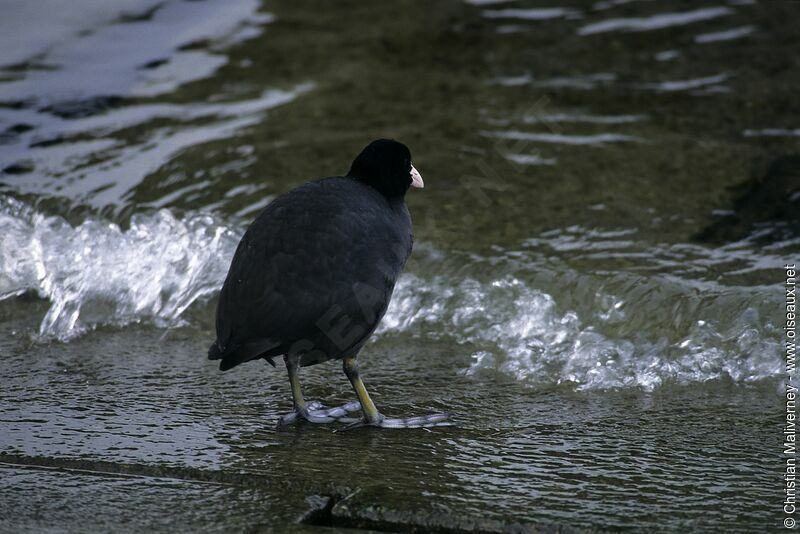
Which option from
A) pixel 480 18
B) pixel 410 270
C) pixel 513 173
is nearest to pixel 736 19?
pixel 480 18

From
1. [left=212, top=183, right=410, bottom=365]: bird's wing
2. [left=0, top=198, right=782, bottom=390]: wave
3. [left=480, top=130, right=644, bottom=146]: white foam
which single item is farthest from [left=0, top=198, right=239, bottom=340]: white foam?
[left=480, top=130, right=644, bottom=146]: white foam

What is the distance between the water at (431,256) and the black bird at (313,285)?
24 centimetres

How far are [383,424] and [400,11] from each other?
20.1ft

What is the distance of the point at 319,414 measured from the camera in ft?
11.8

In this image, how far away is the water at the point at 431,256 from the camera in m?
3.00

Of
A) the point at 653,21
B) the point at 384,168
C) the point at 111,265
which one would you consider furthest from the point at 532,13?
the point at 384,168

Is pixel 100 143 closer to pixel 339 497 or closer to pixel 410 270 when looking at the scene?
pixel 410 270

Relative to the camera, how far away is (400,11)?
906 centimetres

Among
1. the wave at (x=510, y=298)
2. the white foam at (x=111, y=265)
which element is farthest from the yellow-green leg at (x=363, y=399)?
the white foam at (x=111, y=265)

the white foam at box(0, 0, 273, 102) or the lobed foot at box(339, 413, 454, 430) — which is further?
the white foam at box(0, 0, 273, 102)

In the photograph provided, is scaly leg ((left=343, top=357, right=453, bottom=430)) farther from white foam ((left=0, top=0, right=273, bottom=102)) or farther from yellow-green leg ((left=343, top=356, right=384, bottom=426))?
white foam ((left=0, top=0, right=273, bottom=102))

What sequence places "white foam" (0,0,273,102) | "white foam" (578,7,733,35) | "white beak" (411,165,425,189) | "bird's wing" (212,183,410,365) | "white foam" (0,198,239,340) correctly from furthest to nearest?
"white foam" (578,7,733,35) < "white foam" (0,0,273,102) < "white foam" (0,198,239,340) < "white beak" (411,165,425,189) < "bird's wing" (212,183,410,365)

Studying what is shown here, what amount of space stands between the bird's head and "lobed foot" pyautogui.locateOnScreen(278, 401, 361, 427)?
Answer: 768 mm
